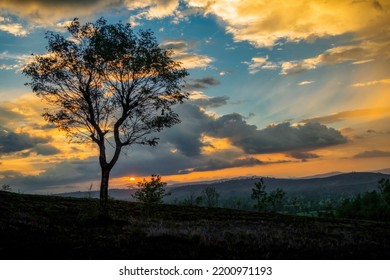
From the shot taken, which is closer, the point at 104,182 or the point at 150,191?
the point at 104,182

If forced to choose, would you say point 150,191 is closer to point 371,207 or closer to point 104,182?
point 104,182

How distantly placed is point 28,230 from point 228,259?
9706mm

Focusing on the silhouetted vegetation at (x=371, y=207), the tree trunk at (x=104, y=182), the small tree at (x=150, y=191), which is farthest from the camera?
the silhouetted vegetation at (x=371, y=207)

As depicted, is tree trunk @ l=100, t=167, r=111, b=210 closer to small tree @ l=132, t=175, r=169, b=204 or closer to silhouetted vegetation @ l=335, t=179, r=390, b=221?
small tree @ l=132, t=175, r=169, b=204

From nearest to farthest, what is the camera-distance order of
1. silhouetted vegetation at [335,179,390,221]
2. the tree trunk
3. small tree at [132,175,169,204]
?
the tree trunk
small tree at [132,175,169,204]
silhouetted vegetation at [335,179,390,221]

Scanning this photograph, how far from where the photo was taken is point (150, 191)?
285 feet

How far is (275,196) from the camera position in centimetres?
14488

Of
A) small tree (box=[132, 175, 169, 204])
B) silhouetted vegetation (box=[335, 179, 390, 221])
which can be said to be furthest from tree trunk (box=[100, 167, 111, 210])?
silhouetted vegetation (box=[335, 179, 390, 221])

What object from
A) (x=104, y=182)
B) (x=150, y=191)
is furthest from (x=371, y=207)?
(x=104, y=182)

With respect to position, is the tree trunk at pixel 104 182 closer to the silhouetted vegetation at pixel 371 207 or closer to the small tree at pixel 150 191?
the small tree at pixel 150 191

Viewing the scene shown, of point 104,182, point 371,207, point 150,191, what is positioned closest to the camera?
point 104,182

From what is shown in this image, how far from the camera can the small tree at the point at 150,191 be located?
3376 inches

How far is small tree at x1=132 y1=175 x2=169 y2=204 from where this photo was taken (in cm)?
8575

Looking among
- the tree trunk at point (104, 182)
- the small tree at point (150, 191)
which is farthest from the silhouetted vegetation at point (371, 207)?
the tree trunk at point (104, 182)
